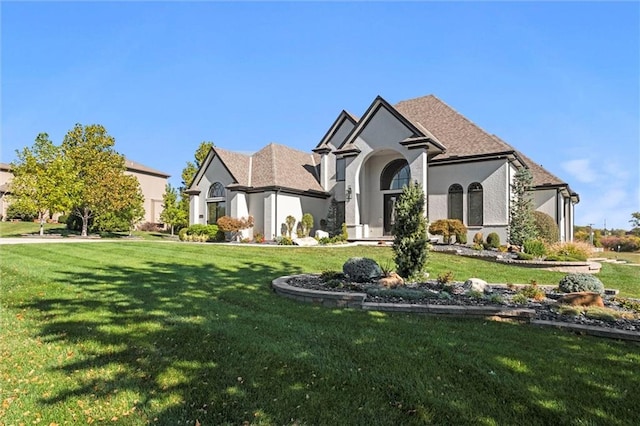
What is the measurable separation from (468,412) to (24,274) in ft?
33.7

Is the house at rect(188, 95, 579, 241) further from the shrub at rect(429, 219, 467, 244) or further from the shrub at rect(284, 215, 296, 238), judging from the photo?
the shrub at rect(429, 219, 467, 244)

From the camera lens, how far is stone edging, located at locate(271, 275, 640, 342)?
5012 millimetres

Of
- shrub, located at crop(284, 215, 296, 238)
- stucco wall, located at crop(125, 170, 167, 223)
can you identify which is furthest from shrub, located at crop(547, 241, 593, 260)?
stucco wall, located at crop(125, 170, 167, 223)

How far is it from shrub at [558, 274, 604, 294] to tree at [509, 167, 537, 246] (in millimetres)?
12166

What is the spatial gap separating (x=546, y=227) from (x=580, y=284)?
14.8 metres

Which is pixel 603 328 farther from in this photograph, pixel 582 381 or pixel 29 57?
pixel 29 57

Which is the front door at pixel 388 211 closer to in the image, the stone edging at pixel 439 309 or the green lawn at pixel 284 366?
the stone edging at pixel 439 309

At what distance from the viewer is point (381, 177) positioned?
24375 mm

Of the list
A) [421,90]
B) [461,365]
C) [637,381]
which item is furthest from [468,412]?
[421,90]

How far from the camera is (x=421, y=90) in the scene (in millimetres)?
26797

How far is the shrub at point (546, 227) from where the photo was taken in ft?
67.3

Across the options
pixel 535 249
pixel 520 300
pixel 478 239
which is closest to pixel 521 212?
pixel 478 239

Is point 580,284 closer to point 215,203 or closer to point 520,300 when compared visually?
point 520,300

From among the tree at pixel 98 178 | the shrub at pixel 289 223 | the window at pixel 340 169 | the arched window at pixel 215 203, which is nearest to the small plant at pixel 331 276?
→ the shrub at pixel 289 223
